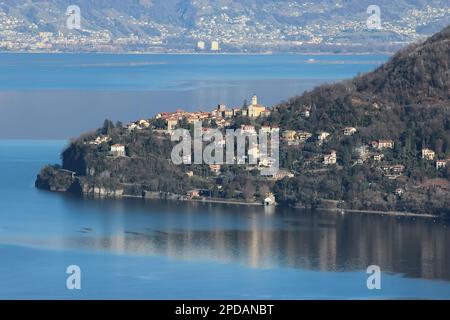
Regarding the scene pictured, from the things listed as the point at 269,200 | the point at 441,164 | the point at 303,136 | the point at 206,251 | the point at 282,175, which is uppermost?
the point at 303,136

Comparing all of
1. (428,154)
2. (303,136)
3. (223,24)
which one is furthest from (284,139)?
(223,24)

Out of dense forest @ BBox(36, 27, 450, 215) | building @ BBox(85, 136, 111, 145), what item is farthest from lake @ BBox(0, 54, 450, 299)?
building @ BBox(85, 136, 111, 145)

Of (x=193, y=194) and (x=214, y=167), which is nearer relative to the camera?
(x=193, y=194)

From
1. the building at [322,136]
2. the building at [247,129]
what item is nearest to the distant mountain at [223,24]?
the building at [247,129]

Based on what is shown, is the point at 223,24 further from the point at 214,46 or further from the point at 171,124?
the point at 171,124

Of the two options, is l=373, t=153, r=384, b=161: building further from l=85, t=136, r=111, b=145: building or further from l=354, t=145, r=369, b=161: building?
l=85, t=136, r=111, b=145: building

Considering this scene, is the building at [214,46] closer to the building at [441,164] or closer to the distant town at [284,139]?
the distant town at [284,139]
